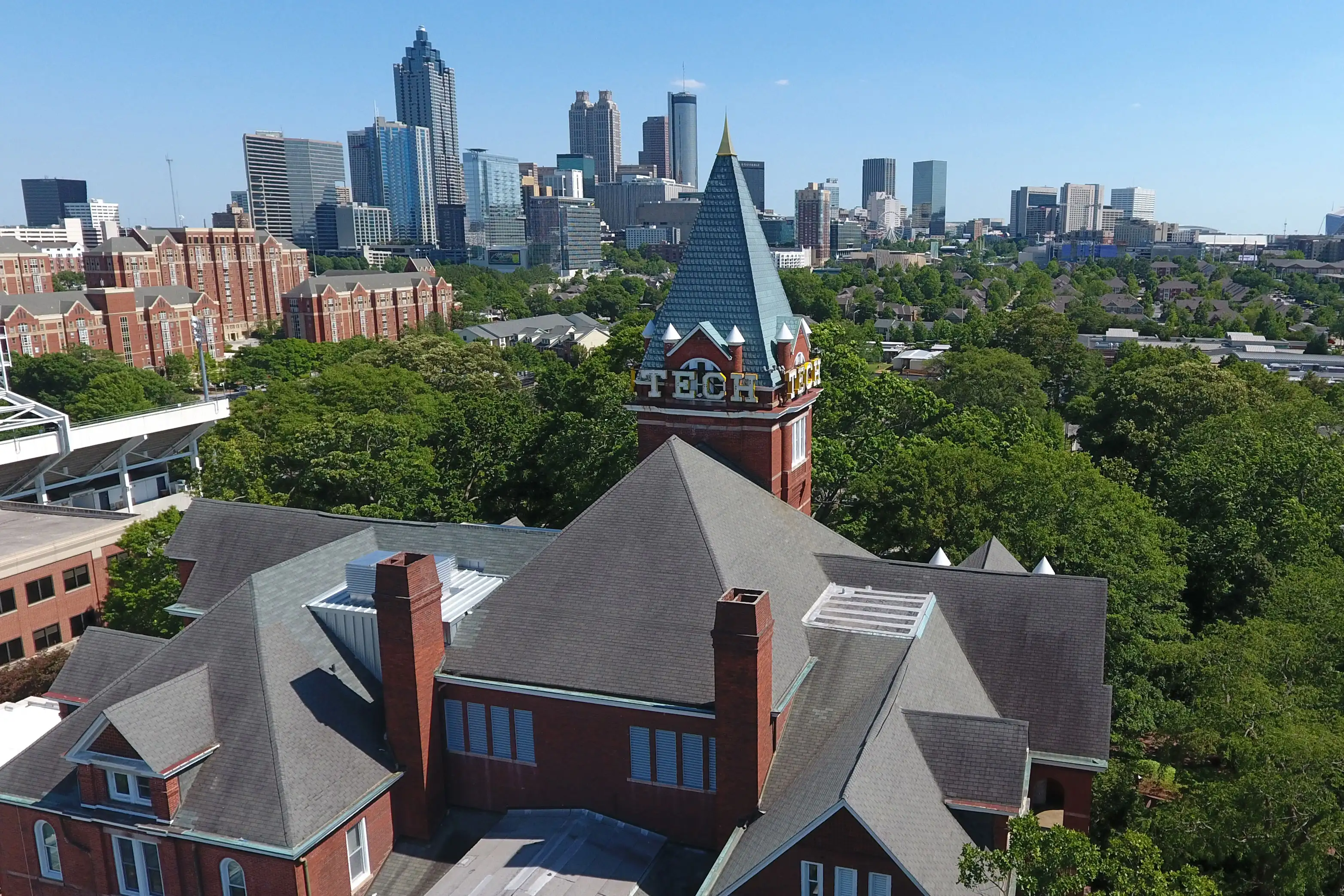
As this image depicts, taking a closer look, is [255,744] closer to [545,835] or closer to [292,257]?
[545,835]

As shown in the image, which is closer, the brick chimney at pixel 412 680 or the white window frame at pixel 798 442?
the brick chimney at pixel 412 680

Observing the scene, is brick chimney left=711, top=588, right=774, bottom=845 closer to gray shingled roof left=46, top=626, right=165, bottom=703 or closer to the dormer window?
the dormer window

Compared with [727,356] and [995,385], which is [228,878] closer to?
[727,356]

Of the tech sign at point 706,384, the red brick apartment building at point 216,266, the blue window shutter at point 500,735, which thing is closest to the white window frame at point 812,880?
the blue window shutter at point 500,735

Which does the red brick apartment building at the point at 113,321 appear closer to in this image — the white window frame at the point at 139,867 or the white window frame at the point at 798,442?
the white window frame at the point at 798,442

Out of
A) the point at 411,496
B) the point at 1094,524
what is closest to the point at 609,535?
the point at 1094,524

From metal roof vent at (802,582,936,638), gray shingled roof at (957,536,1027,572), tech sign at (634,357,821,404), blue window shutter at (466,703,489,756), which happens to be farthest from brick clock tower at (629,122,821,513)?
blue window shutter at (466,703,489,756)

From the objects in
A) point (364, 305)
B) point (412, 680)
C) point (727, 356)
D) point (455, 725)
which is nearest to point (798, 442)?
point (727, 356)
